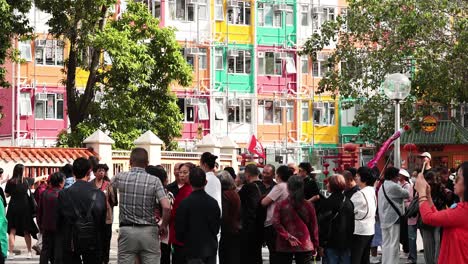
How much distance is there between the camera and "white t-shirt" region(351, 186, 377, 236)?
58.3ft

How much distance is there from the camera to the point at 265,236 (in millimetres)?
16922

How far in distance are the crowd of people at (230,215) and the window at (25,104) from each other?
Answer: 30814 mm

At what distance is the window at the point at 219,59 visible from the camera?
2159 inches

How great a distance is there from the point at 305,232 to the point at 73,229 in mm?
3315

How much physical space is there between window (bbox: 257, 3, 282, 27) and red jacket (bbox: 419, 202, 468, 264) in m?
46.7

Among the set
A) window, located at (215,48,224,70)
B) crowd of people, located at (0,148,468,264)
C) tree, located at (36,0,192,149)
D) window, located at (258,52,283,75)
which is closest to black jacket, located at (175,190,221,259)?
crowd of people, located at (0,148,468,264)

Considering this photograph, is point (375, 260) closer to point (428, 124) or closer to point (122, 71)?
point (122, 71)

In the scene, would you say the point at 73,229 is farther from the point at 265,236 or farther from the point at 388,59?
the point at 388,59

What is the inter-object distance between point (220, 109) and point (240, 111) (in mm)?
1141

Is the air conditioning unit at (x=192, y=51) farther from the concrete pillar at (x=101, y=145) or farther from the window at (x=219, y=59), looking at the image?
the concrete pillar at (x=101, y=145)

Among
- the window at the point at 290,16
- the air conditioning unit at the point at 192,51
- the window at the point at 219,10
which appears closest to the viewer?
the air conditioning unit at the point at 192,51

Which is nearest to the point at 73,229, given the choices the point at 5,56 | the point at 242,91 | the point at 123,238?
the point at 123,238

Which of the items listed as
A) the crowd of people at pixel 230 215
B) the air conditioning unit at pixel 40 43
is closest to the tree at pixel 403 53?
the air conditioning unit at pixel 40 43

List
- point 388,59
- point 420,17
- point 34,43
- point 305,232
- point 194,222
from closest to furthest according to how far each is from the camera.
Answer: point 194,222, point 305,232, point 420,17, point 388,59, point 34,43
